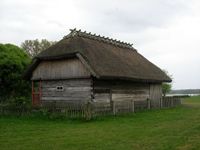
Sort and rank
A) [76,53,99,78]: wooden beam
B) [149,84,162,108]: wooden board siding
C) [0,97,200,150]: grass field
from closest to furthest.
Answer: [0,97,200,150]: grass field < [76,53,99,78]: wooden beam < [149,84,162,108]: wooden board siding

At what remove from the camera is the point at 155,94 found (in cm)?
3584

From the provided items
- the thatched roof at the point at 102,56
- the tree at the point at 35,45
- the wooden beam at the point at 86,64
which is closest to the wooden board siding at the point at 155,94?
Result: the thatched roof at the point at 102,56

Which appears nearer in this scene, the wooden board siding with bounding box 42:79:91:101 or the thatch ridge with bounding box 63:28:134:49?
the wooden board siding with bounding box 42:79:91:101

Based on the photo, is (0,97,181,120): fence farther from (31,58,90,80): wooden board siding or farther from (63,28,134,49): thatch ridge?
(63,28,134,49): thatch ridge

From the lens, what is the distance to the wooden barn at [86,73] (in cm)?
2612

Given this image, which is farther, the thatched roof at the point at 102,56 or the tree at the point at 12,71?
the tree at the point at 12,71

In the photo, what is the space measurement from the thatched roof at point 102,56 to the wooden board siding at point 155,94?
1035 millimetres

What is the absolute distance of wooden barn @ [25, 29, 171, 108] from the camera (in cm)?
2612

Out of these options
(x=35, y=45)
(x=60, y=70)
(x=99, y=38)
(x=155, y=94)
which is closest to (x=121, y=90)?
(x=60, y=70)

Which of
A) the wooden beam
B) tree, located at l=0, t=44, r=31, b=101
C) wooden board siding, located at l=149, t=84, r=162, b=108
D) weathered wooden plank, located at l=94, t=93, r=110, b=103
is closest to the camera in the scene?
the wooden beam

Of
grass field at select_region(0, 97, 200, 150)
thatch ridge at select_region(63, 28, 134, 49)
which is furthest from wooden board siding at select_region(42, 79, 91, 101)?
grass field at select_region(0, 97, 200, 150)

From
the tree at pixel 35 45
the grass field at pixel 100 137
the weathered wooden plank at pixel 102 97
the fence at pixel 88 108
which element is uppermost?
the tree at pixel 35 45

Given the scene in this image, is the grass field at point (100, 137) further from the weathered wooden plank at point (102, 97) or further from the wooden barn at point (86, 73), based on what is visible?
the wooden barn at point (86, 73)

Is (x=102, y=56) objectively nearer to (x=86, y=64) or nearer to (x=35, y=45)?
(x=86, y=64)
